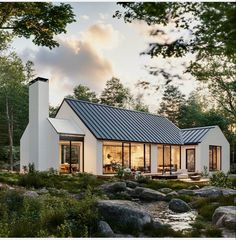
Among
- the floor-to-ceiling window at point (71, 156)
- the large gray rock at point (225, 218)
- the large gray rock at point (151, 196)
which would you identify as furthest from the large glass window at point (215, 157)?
the large gray rock at point (225, 218)

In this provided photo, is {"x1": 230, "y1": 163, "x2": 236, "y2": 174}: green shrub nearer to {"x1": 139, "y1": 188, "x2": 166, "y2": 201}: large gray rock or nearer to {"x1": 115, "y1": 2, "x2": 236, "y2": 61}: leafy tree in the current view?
{"x1": 139, "y1": 188, "x2": 166, "y2": 201}: large gray rock

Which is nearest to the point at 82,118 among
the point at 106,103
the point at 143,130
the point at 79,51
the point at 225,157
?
the point at 106,103

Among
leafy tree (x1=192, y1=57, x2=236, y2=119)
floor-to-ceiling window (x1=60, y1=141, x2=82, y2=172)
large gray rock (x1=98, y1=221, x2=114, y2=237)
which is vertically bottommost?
large gray rock (x1=98, y1=221, x2=114, y2=237)

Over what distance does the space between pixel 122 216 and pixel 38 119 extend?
34.2ft

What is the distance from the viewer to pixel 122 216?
625 cm

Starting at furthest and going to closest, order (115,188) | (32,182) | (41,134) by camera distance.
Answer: (41,134)
(32,182)
(115,188)

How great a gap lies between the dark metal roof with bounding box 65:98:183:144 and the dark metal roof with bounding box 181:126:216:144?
72cm

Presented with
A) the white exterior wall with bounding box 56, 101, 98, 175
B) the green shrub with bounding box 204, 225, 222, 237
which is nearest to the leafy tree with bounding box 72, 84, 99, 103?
the white exterior wall with bounding box 56, 101, 98, 175

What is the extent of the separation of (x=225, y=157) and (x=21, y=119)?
1269 centimetres

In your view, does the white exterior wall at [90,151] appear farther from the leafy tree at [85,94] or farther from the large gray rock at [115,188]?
the large gray rock at [115,188]

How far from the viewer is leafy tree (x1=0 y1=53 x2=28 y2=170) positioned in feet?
63.3

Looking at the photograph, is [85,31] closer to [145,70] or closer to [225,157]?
[145,70]

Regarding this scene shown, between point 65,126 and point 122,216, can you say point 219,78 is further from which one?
point 65,126

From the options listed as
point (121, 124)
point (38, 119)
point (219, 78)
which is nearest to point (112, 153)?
point (121, 124)
